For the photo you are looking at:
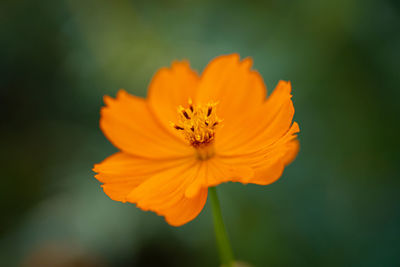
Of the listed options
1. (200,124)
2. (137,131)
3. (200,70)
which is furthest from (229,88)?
(200,70)

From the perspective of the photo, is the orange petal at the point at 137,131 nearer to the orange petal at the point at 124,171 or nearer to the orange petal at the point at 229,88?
the orange petal at the point at 124,171

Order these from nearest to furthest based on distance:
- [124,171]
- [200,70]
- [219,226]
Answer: [219,226] → [124,171] → [200,70]

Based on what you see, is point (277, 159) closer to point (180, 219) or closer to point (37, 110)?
point (180, 219)

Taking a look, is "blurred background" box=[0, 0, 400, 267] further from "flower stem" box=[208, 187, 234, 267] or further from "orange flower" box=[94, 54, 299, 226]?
"flower stem" box=[208, 187, 234, 267]

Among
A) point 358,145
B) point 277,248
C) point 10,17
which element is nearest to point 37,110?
point 10,17

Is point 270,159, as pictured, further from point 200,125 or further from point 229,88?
point 229,88

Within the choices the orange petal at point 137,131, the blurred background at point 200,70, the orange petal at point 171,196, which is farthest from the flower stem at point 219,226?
the blurred background at point 200,70
